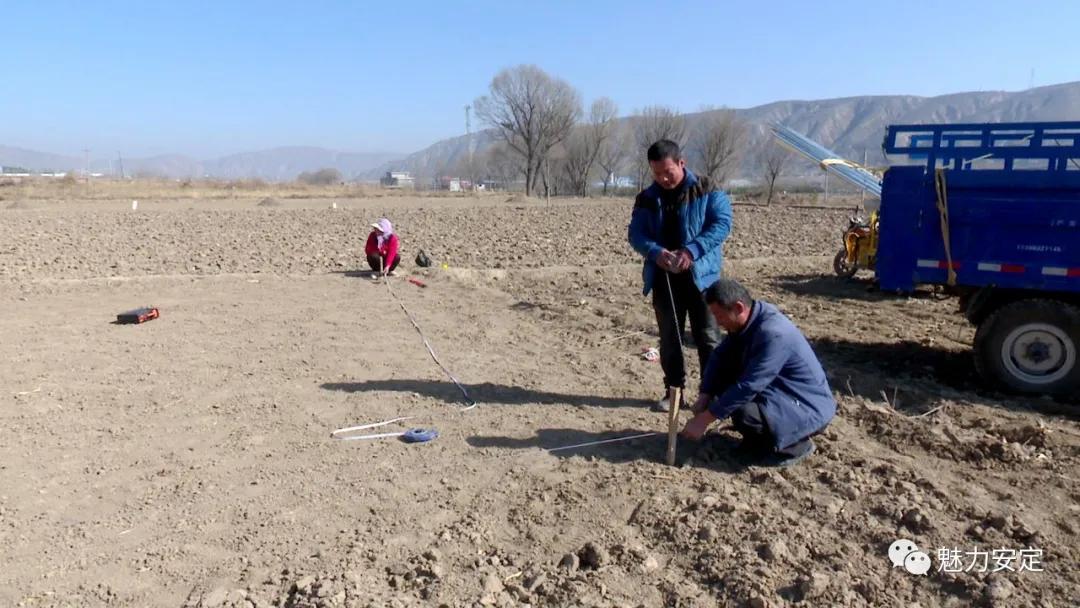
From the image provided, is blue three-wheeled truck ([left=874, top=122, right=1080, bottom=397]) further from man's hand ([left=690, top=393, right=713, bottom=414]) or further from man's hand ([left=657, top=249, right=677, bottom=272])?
man's hand ([left=690, top=393, right=713, bottom=414])

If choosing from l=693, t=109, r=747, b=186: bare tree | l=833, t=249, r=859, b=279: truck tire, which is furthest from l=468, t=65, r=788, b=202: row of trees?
l=833, t=249, r=859, b=279: truck tire

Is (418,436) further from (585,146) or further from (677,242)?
(585,146)

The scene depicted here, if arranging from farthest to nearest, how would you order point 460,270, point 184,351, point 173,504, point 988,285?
point 460,270, point 184,351, point 988,285, point 173,504

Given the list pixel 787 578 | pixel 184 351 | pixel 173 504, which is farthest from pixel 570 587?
pixel 184 351

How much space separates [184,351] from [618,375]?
403cm

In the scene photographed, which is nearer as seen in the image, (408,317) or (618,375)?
(618,375)

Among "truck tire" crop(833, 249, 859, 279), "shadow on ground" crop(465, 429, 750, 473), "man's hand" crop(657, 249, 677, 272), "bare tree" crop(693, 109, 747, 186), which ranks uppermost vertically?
"bare tree" crop(693, 109, 747, 186)

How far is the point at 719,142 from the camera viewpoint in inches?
2689

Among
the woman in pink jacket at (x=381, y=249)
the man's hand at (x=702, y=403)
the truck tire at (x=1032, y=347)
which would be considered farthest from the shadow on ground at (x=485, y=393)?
the woman in pink jacket at (x=381, y=249)

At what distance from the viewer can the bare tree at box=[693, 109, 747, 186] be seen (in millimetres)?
68500

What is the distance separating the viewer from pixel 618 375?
6469 mm

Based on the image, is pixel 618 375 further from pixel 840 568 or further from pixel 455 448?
pixel 840 568

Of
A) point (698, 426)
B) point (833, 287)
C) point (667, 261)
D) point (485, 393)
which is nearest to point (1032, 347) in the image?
point (667, 261)

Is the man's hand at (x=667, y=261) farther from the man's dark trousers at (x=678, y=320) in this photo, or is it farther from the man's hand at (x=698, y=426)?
the man's hand at (x=698, y=426)
